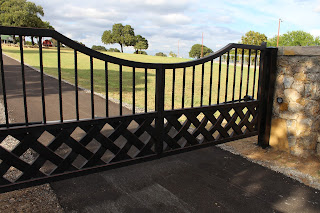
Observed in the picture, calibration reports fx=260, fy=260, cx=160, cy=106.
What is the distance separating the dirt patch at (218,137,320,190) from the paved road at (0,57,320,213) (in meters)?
0.24

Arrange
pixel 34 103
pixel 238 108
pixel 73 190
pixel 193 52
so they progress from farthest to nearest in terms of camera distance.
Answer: pixel 193 52 → pixel 34 103 → pixel 238 108 → pixel 73 190

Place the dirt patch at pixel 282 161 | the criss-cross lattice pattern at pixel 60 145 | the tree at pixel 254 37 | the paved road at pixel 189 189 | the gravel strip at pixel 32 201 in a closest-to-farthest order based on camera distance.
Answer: the criss-cross lattice pattern at pixel 60 145, the gravel strip at pixel 32 201, the paved road at pixel 189 189, the dirt patch at pixel 282 161, the tree at pixel 254 37

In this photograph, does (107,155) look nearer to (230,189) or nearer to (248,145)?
(230,189)

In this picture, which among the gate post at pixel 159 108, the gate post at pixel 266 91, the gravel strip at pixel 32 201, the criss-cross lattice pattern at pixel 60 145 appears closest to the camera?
the criss-cross lattice pattern at pixel 60 145

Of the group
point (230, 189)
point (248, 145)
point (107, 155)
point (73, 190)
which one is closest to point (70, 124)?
point (73, 190)

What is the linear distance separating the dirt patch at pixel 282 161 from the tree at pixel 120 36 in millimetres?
95863

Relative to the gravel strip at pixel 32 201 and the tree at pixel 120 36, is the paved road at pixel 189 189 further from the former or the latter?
the tree at pixel 120 36

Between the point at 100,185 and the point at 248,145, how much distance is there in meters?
3.33

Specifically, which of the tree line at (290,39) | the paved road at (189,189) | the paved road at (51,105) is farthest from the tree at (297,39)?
the paved road at (189,189)

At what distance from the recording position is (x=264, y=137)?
17.6ft

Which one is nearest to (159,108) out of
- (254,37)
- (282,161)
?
(282,161)

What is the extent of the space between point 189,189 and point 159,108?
1.23m

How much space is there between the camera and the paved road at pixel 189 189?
129 inches

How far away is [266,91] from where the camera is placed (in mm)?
5172
